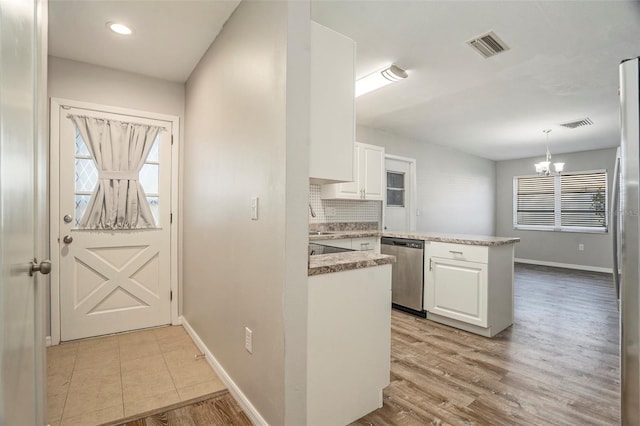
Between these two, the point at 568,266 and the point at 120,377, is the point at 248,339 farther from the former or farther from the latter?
the point at 568,266

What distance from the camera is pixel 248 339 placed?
5.77 ft

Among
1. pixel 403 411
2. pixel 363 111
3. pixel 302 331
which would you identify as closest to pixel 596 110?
pixel 363 111

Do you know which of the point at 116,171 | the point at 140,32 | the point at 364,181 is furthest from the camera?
the point at 364,181

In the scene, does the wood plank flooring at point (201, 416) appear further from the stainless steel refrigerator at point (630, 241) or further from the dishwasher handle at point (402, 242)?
the dishwasher handle at point (402, 242)

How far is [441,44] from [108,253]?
3446 millimetres

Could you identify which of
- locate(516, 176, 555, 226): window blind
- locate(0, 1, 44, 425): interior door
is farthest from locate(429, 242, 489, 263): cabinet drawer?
locate(516, 176, 555, 226): window blind

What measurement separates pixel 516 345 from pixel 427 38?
2.67 metres

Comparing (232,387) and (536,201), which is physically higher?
(536,201)

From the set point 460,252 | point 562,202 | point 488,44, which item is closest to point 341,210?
point 460,252

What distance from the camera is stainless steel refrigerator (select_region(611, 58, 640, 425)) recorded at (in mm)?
1058

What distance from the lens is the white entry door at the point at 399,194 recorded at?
5109mm

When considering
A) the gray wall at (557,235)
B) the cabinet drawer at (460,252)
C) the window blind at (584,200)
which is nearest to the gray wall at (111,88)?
the cabinet drawer at (460,252)

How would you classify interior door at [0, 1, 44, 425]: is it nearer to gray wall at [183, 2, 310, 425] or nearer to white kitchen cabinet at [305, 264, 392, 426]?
gray wall at [183, 2, 310, 425]

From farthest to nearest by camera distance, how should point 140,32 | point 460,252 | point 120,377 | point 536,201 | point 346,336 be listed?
point 536,201 < point 460,252 < point 140,32 < point 120,377 < point 346,336
